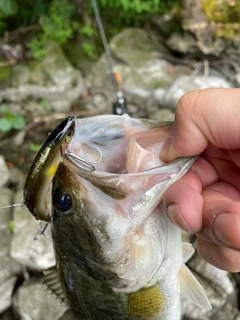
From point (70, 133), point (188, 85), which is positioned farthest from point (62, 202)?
point (188, 85)

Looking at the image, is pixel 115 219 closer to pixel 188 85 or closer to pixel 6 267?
pixel 6 267

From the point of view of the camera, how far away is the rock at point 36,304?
9.11 ft

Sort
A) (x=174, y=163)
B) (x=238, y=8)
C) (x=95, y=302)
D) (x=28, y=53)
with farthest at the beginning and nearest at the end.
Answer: (x=28, y=53)
(x=238, y=8)
(x=95, y=302)
(x=174, y=163)

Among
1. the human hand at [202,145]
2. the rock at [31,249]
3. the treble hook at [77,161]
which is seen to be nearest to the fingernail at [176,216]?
the human hand at [202,145]

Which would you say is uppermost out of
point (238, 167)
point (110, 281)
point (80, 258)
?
point (238, 167)

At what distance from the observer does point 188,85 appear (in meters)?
4.28

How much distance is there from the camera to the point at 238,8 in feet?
13.6

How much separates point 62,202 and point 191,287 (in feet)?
2.43

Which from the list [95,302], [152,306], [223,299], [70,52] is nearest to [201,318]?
[223,299]

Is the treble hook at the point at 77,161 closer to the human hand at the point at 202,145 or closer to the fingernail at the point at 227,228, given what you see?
the human hand at the point at 202,145

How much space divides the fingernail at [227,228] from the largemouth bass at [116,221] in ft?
0.68

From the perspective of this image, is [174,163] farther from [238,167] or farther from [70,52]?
[70,52]

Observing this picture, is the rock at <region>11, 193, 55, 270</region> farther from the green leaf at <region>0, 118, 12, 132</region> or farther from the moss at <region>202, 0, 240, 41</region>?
the moss at <region>202, 0, 240, 41</region>

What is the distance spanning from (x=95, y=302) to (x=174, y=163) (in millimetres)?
674
